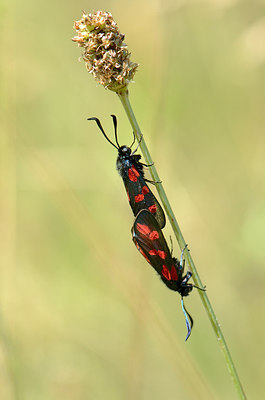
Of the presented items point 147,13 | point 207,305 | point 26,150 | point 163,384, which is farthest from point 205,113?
point 207,305

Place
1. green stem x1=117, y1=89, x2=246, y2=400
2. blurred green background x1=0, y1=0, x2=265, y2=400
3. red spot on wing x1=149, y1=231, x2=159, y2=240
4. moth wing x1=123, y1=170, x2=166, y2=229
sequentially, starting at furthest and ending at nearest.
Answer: blurred green background x1=0, y1=0, x2=265, y2=400 < moth wing x1=123, y1=170, x2=166, y2=229 < red spot on wing x1=149, y1=231, x2=159, y2=240 < green stem x1=117, y1=89, x2=246, y2=400

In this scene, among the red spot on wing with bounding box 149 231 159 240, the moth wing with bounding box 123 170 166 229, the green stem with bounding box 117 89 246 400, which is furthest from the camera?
the moth wing with bounding box 123 170 166 229

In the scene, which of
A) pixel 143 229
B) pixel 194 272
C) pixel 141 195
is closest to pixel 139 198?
pixel 141 195

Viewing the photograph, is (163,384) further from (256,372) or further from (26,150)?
(26,150)

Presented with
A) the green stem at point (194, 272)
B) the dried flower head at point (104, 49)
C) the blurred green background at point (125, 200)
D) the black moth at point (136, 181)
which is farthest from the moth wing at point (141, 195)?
the dried flower head at point (104, 49)

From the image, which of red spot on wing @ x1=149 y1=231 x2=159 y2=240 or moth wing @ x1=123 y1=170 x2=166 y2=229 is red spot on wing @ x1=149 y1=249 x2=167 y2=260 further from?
moth wing @ x1=123 y1=170 x2=166 y2=229

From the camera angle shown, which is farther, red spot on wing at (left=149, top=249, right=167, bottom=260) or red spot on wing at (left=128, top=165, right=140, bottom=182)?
red spot on wing at (left=128, top=165, right=140, bottom=182)

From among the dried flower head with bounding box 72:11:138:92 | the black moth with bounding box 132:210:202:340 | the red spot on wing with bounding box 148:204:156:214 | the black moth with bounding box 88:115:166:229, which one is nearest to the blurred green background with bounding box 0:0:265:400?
the black moth with bounding box 88:115:166:229

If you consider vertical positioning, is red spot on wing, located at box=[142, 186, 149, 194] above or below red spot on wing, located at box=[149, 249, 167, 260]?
above
